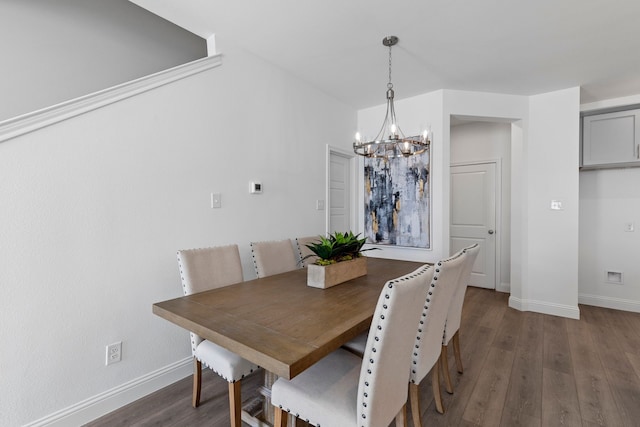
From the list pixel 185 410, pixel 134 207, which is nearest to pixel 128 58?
pixel 134 207

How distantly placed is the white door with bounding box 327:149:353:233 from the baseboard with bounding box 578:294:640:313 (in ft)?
10.6

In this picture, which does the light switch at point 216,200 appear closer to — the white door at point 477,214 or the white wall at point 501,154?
the white door at point 477,214

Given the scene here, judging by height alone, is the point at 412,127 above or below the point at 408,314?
above

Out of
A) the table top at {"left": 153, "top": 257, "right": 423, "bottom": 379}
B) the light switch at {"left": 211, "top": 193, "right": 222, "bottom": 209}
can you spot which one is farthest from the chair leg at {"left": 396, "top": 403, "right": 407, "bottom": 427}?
the light switch at {"left": 211, "top": 193, "right": 222, "bottom": 209}

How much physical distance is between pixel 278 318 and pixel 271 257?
110 cm

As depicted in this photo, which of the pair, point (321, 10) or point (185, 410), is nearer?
point (185, 410)

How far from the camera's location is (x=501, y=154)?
4297 millimetres

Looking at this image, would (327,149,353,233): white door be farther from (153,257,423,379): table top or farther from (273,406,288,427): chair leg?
(273,406,288,427): chair leg

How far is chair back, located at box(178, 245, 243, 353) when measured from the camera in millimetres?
1792

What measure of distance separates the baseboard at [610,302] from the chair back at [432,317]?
3660 millimetres

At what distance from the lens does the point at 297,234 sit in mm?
3184

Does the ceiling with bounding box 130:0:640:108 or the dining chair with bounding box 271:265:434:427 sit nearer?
the dining chair with bounding box 271:265:434:427

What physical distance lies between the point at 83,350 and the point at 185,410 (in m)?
0.70

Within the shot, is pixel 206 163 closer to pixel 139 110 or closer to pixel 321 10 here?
pixel 139 110
